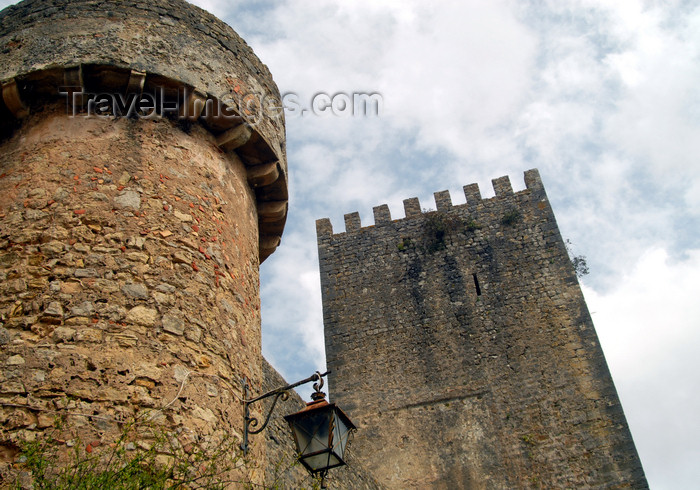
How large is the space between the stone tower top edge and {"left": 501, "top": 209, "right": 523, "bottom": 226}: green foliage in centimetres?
1055

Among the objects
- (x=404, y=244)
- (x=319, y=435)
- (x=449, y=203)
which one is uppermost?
(x=449, y=203)

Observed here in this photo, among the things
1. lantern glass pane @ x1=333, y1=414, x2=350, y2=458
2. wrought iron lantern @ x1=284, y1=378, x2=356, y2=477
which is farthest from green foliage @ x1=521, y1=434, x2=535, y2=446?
wrought iron lantern @ x1=284, y1=378, x2=356, y2=477

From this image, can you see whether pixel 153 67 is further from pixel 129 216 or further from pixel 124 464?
pixel 124 464

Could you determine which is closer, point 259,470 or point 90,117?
point 259,470

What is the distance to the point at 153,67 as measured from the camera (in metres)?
3.94

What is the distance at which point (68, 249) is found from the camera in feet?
10.6

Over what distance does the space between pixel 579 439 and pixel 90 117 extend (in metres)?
10.3

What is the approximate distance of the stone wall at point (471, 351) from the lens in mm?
11805

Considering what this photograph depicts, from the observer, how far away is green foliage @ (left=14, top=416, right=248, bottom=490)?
2508 millimetres

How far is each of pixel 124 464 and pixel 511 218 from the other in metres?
12.8

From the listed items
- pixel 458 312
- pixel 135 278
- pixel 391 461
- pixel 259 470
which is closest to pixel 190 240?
pixel 135 278

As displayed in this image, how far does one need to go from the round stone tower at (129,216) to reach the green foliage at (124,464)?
0.17 feet

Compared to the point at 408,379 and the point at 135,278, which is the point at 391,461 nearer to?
the point at 408,379

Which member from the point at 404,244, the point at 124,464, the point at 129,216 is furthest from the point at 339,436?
the point at 404,244
